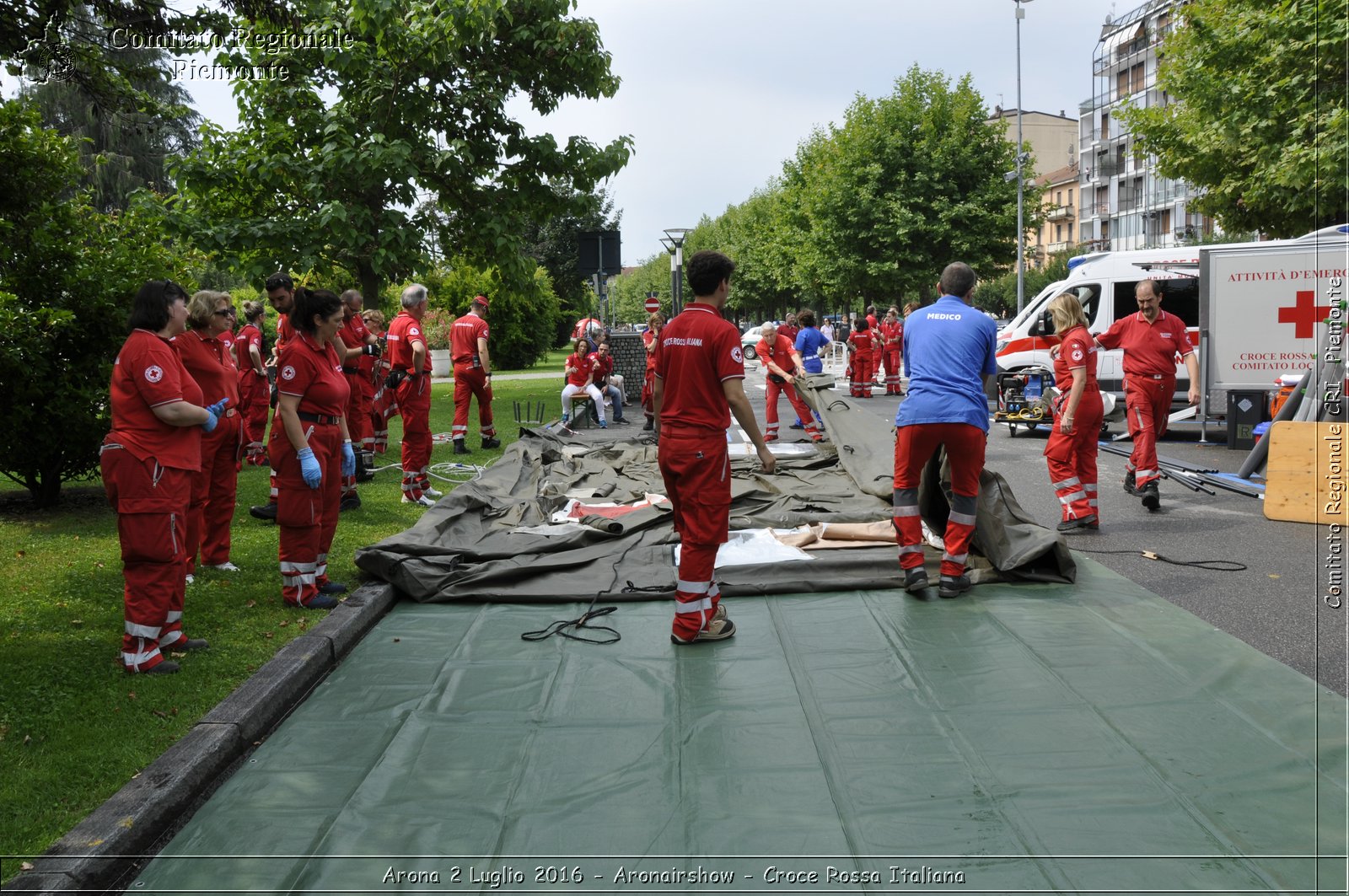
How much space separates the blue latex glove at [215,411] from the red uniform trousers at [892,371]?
22.1 m

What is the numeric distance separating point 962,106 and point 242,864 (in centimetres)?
4268

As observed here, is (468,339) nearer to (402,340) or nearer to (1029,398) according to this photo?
(402,340)

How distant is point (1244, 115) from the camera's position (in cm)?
1909

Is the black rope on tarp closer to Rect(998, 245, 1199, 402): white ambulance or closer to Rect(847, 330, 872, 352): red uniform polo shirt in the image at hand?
Rect(998, 245, 1199, 402): white ambulance

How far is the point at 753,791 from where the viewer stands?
3.92m

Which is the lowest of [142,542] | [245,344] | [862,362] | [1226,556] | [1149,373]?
[1226,556]

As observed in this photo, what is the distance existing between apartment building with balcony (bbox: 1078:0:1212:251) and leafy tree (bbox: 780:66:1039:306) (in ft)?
89.0

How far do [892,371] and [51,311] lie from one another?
22.4m

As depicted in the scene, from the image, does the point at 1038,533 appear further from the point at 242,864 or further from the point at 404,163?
the point at 404,163

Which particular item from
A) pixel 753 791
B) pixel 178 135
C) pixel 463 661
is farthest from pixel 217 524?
pixel 178 135

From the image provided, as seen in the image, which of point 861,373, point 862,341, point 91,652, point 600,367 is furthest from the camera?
point 861,373

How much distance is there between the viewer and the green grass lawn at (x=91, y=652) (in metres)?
3.96

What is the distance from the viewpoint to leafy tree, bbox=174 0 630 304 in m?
17.1

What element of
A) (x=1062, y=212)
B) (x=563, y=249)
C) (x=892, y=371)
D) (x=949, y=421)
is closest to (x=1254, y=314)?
(x=949, y=421)
